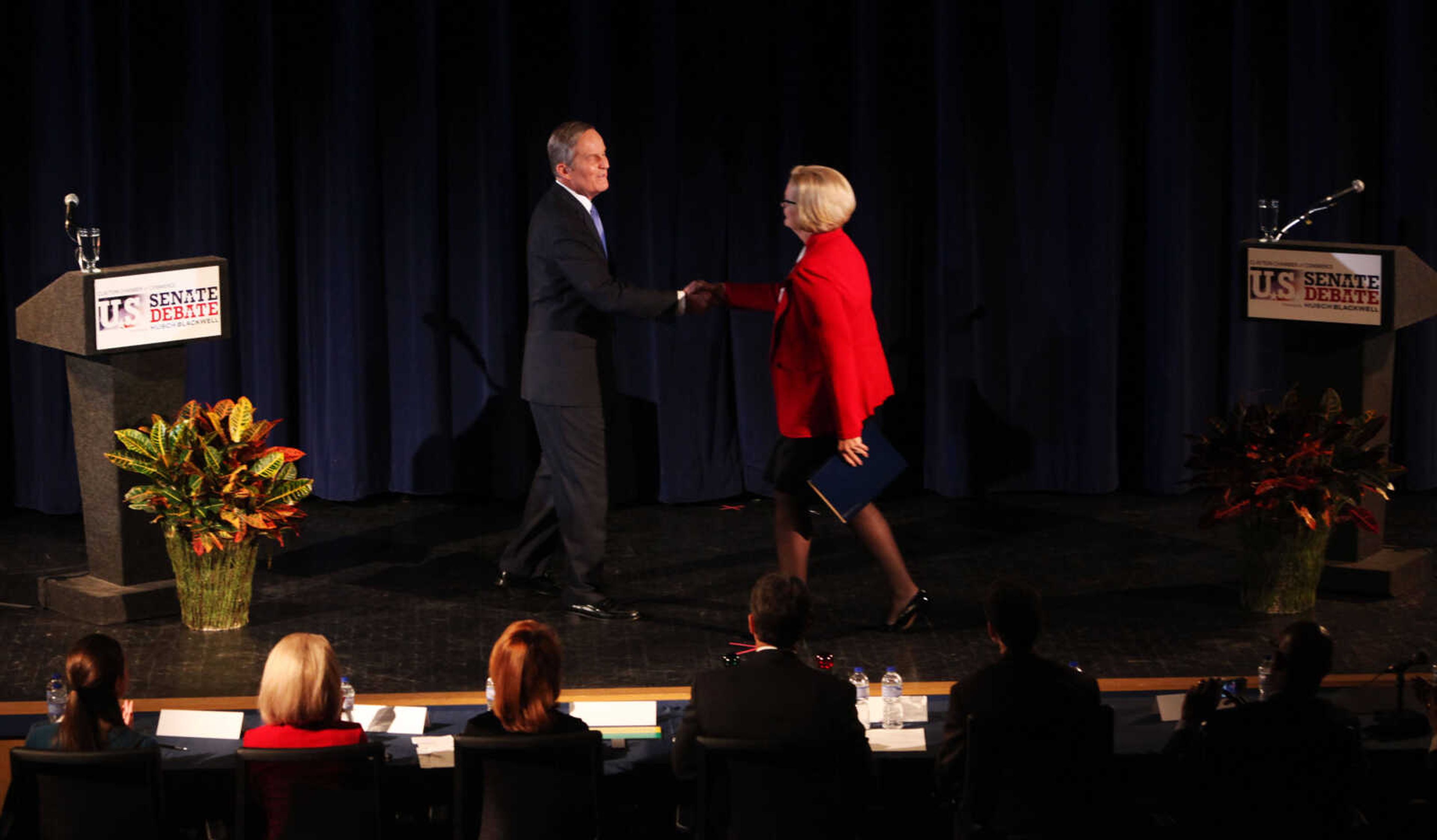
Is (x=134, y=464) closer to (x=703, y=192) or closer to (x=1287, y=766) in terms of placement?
(x=703, y=192)

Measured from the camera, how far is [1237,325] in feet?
24.7

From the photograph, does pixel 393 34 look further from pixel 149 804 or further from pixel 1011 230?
pixel 149 804

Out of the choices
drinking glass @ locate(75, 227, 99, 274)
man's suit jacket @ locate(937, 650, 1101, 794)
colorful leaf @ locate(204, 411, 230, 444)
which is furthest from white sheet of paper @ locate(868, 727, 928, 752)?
drinking glass @ locate(75, 227, 99, 274)

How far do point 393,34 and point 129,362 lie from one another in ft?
7.18

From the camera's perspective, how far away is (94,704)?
3.45 metres

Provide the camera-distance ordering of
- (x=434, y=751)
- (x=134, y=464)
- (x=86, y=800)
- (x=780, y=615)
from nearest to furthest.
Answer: (x=86, y=800) < (x=780, y=615) < (x=434, y=751) < (x=134, y=464)

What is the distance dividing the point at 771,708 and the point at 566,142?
2.70 m

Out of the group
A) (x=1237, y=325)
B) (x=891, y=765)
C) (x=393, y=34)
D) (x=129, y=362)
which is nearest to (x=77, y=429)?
(x=129, y=362)

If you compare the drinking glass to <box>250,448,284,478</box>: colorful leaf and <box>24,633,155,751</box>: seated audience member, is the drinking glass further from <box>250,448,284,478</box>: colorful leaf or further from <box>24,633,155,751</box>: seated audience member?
<box>24,633,155,751</box>: seated audience member

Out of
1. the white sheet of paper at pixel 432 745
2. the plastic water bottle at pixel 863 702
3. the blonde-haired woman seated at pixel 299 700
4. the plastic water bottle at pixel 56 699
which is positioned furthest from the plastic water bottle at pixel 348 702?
the plastic water bottle at pixel 863 702

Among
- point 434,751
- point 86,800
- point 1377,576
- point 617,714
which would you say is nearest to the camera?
point 86,800

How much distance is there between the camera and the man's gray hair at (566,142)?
5.59 m

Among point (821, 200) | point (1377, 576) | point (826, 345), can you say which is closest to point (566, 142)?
point (821, 200)

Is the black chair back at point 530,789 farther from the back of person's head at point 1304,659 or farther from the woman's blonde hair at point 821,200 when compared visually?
the woman's blonde hair at point 821,200
